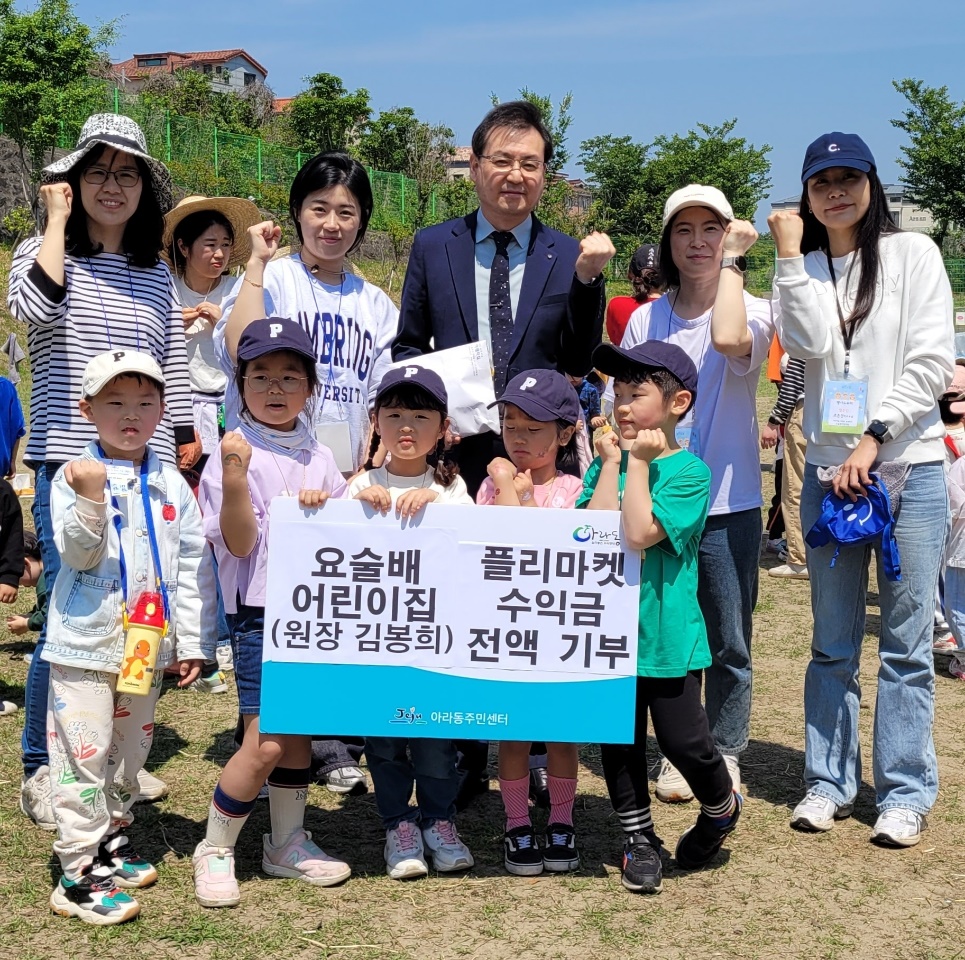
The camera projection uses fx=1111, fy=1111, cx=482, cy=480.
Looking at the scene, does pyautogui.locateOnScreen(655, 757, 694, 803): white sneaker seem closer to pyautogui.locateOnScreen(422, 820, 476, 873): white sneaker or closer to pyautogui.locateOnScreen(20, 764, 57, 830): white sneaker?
pyautogui.locateOnScreen(422, 820, 476, 873): white sneaker

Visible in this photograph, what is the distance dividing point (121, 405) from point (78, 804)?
3.81ft

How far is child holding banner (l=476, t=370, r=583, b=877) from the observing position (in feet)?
11.5

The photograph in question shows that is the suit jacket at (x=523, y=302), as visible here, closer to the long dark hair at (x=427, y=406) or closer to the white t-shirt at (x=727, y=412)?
the white t-shirt at (x=727, y=412)

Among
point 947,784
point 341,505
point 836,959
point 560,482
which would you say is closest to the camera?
point 836,959

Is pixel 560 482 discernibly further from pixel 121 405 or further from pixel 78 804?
pixel 78 804

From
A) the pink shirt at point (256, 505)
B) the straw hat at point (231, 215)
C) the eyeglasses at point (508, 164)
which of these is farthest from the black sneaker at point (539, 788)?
the straw hat at point (231, 215)

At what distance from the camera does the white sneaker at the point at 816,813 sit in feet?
12.8

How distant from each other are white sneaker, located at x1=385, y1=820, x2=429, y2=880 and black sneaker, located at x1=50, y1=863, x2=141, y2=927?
0.77 m

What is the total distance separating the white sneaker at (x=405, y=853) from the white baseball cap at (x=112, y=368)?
1.62m

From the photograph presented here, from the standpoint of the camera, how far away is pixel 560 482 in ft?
12.1

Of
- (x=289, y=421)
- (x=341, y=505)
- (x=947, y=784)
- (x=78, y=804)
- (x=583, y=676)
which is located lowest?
(x=947, y=784)

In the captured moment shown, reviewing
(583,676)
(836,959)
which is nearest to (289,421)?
(583,676)

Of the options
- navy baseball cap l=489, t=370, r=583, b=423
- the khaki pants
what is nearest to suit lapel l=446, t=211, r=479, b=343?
navy baseball cap l=489, t=370, r=583, b=423

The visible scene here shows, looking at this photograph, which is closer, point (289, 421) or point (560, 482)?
point (289, 421)
